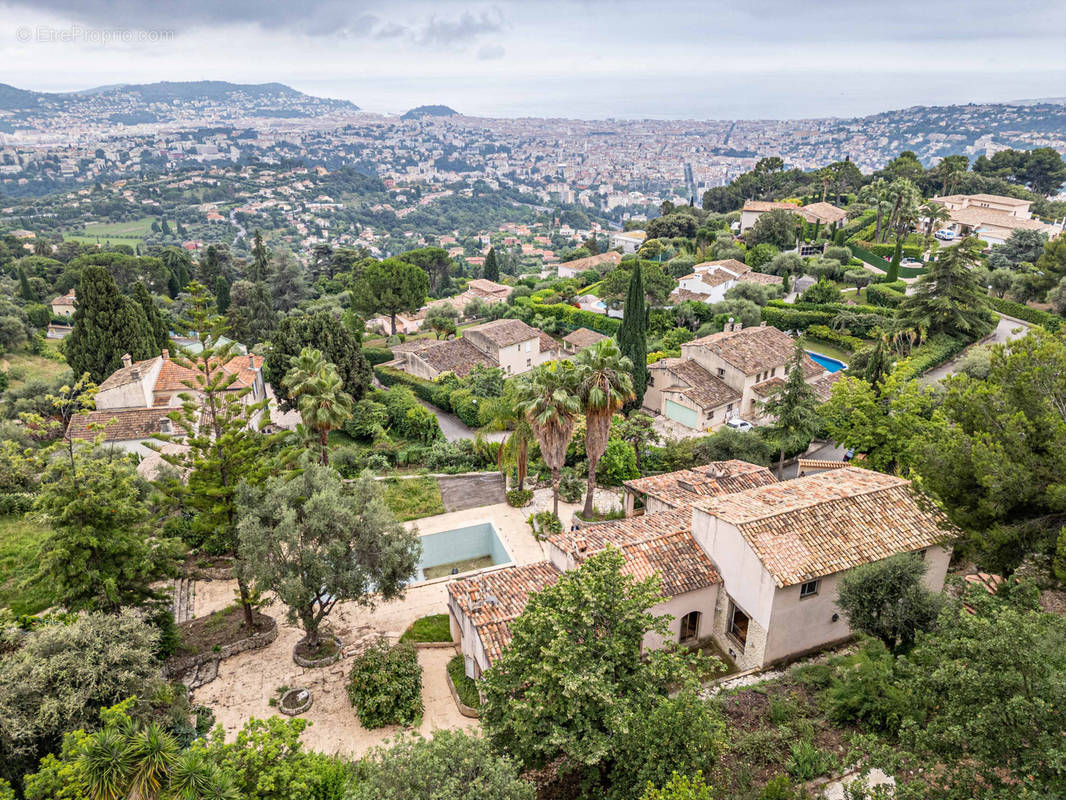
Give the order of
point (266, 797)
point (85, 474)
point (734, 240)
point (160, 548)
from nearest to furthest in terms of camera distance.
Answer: point (266, 797) → point (85, 474) → point (160, 548) → point (734, 240)

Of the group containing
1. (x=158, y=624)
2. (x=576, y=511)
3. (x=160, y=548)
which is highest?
(x=160, y=548)

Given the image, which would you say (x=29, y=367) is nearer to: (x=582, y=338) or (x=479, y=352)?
(x=479, y=352)

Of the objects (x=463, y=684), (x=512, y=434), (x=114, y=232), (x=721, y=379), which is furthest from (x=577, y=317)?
(x=114, y=232)

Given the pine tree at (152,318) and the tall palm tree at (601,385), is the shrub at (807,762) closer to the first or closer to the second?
the tall palm tree at (601,385)

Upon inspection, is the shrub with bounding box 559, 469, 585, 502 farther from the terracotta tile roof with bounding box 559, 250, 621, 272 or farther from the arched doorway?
the terracotta tile roof with bounding box 559, 250, 621, 272

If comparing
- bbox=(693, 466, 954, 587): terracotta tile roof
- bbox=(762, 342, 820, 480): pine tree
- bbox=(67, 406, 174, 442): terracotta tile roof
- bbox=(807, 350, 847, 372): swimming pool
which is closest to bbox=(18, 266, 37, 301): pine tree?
bbox=(67, 406, 174, 442): terracotta tile roof

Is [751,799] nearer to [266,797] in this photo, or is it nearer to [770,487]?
[266,797]

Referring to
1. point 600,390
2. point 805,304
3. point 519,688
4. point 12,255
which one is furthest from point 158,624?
point 12,255
